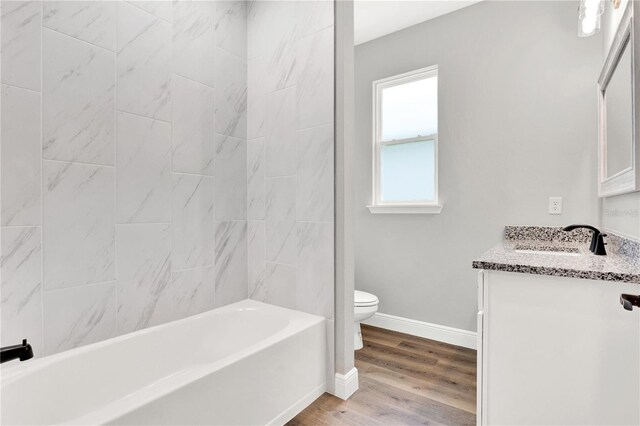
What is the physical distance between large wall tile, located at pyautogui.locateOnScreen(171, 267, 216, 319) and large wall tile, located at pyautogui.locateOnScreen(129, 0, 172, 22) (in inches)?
56.3

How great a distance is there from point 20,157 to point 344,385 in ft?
6.21

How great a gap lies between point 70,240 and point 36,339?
0.43 meters

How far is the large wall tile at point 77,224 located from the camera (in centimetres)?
145

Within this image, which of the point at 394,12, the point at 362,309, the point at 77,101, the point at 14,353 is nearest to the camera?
the point at 14,353

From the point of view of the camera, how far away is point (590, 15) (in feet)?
5.54

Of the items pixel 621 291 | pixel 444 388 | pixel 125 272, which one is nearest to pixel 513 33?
pixel 621 291

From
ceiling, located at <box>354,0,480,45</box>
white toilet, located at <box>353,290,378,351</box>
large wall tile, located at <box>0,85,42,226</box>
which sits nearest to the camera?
large wall tile, located at <box>0,85,42,226</box>

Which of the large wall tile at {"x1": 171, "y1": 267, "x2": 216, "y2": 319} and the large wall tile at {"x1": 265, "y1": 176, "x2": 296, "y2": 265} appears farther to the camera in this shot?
the large wall tile at {"x1": 265, "y1": 176, "x2": 296, "y2": 265}

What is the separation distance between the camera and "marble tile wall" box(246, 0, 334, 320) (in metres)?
1.98

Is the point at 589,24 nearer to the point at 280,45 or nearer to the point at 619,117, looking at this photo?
the point at 619,117

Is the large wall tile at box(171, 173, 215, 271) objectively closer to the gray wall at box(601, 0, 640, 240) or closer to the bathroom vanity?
the bathroom vanity

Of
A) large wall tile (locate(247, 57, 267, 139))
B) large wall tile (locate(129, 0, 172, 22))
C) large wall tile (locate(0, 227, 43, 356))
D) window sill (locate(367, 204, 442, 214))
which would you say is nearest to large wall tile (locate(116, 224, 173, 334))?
large wall tile (locate(0, 227, 43, 356))

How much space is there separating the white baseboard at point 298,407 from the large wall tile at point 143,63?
65.8 inches

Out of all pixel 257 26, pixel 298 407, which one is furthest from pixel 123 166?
pixel 298 407
